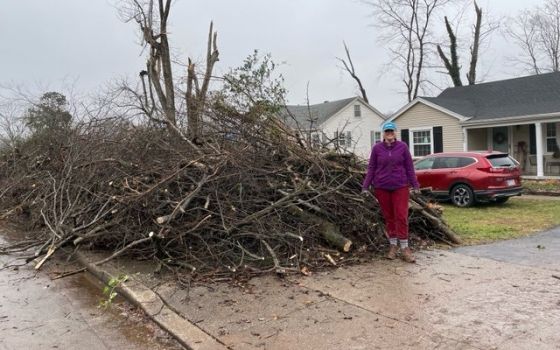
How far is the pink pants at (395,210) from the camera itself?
6.65 metres

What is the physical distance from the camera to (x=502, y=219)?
10836 mm

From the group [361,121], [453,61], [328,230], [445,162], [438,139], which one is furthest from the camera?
[361,121]

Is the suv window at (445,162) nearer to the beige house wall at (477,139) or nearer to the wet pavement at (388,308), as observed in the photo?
the wet pavement at (388,308)

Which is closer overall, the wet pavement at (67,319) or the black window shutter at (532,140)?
the wet pavement at (67,319)

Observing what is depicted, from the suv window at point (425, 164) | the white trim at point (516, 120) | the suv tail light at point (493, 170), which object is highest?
the white trim at point (516, 120)

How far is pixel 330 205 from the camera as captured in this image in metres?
7.22

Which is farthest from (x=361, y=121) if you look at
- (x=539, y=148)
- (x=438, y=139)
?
(x=539, y=148)

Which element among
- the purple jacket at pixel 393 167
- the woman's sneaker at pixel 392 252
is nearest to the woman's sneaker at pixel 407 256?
the woman's sneaker at pixel 392 252

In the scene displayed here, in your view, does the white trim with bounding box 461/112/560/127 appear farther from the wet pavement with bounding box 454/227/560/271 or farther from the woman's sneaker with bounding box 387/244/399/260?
the woman's sneaker with bounding box 387/244/399/260

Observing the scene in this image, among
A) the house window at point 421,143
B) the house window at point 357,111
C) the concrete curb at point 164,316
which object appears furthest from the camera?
the house window at point 357,111

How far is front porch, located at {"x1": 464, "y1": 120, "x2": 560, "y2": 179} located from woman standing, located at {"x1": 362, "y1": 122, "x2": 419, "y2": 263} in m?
15.8

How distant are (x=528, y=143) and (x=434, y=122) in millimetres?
4150

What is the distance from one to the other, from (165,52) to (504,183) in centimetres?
1624

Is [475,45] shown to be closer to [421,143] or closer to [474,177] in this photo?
[421,143]
